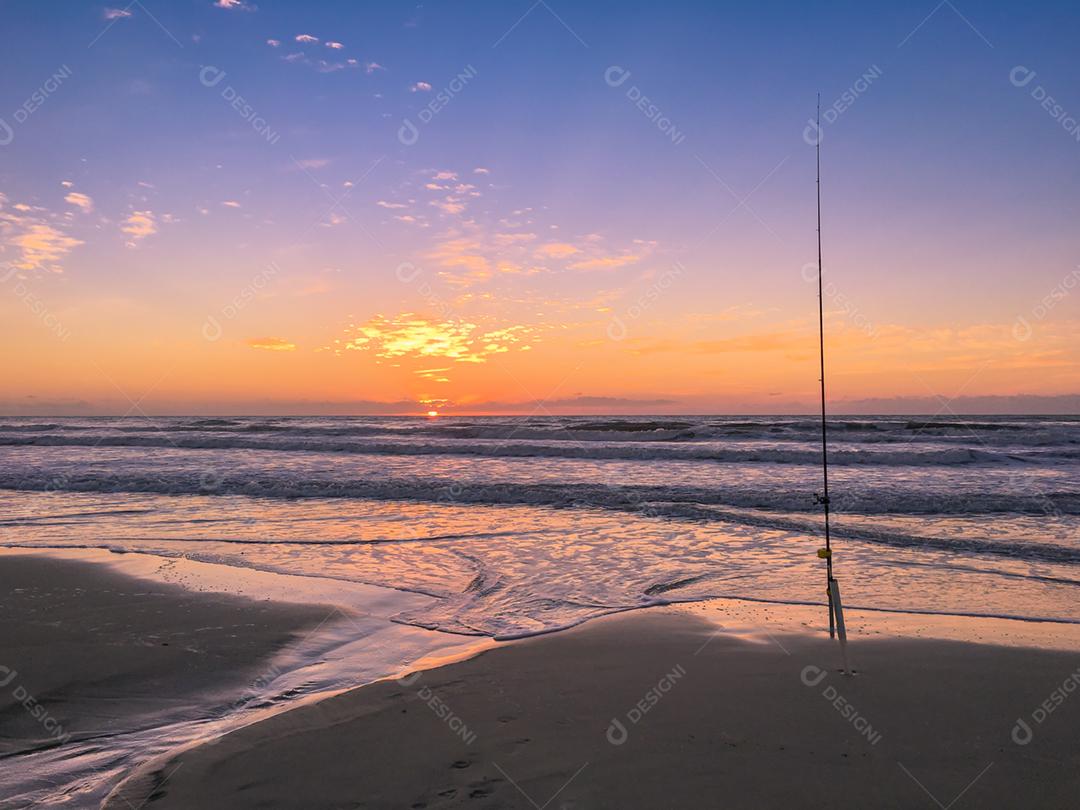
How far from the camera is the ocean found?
733cm

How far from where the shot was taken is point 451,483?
59.5 ft

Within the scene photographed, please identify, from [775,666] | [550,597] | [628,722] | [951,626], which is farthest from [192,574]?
[951,626]

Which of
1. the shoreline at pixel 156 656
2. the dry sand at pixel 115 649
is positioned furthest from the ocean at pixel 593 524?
the dry sand at pixel 115 649

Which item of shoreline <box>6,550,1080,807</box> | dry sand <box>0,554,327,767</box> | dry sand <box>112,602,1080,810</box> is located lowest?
dry sand <box>0,554,327,767</box>

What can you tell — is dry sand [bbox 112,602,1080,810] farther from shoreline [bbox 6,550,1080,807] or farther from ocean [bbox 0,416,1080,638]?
ocean [bbox 0,416,1080,638]

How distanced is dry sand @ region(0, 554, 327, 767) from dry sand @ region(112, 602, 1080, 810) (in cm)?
109

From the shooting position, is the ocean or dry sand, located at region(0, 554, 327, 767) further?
the ocean

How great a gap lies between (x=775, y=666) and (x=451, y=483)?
13.9m

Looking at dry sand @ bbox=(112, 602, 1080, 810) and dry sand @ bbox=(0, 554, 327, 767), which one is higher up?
dry sand @ bbox=(112, 602, 1080, 810)

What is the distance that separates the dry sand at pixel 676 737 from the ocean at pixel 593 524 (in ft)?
4.77

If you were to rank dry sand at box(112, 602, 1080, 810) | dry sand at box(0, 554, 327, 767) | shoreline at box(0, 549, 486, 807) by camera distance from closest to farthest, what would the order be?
dry sand at box(112, 602, 1080, 810), shoreline at box(0, 549, 486, 807), dry sand at box(0, 554, 327, 767)

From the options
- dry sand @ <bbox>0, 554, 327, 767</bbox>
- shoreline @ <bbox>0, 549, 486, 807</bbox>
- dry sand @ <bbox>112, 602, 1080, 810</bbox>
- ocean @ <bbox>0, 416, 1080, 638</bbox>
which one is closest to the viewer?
dry sand @ <bbox>112, 602, 1080, 810</bbox>

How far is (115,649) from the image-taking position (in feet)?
18.3

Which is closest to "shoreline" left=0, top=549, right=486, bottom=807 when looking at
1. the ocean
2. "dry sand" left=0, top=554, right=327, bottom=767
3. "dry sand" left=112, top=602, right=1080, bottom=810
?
"dry sand" left=0, top=554, right=327, bottom=767
